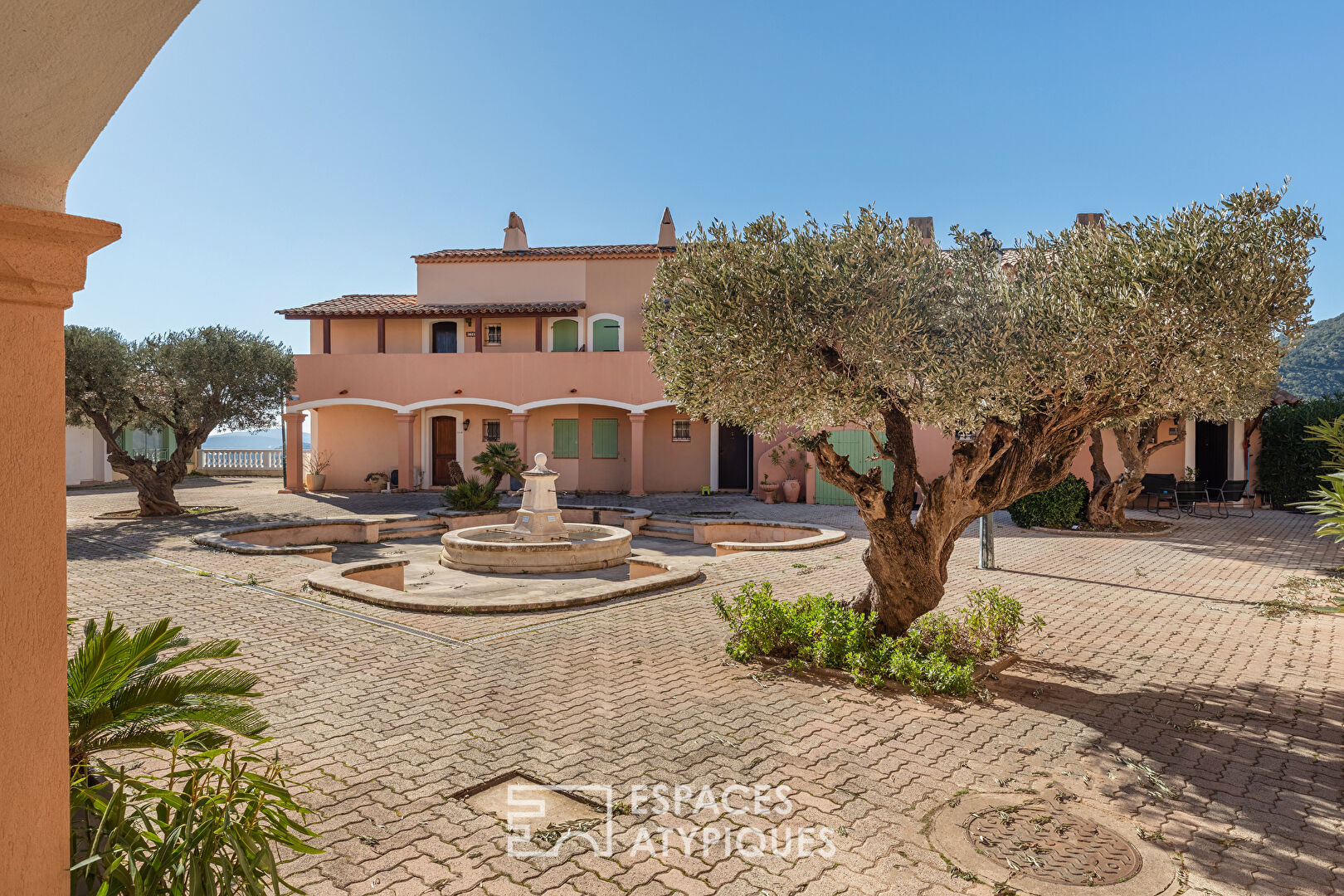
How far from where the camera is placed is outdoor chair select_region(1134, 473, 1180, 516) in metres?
17.7

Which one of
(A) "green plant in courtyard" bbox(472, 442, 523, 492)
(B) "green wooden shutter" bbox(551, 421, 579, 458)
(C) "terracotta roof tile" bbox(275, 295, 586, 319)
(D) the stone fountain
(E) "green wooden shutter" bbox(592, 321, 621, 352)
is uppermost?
(C) "terracotta roof tile" bbox(275, 295, 586, 319)

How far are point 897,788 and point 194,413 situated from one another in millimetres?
18253

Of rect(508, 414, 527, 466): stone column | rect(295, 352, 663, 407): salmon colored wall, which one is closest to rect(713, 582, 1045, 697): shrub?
rect(295, 352, 663, 407): salmon colored wall

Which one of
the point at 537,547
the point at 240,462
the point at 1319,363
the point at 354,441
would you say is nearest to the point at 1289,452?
the point at 537,547

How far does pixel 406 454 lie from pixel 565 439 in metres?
4.77

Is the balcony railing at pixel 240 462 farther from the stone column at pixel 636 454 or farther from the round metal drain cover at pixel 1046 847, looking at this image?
the round metal drain cover at pixel 1046 847

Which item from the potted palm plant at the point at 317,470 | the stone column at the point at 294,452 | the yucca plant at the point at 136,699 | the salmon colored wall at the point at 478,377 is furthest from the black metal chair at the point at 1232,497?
the stone column at the point at 294,452

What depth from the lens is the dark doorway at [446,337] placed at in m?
23.4

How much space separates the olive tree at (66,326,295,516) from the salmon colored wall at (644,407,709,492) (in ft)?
35.3

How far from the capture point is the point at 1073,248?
16.7ft

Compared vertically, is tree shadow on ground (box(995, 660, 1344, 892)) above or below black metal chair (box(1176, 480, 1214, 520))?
below
